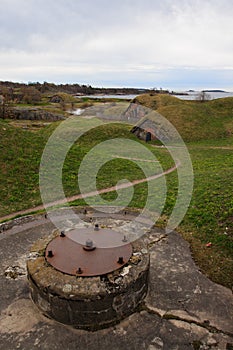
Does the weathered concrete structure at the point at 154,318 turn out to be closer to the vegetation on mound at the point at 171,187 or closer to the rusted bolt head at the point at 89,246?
the vegetation on mound at the point at 171,187

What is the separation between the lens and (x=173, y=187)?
1245cm

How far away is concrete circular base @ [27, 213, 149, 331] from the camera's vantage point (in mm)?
4802

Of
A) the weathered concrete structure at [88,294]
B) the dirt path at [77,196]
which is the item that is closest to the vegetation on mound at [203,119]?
the dirt path at [77,196]

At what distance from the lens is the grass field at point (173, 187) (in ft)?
24.2

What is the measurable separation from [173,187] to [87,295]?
8.41 metres

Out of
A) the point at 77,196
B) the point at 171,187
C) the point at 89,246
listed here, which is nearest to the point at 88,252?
the point at 89,246

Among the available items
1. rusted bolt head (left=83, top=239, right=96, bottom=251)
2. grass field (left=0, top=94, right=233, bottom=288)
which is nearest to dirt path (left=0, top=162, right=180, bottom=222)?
grass field (left=0, top=94, right=233, bottom=288)

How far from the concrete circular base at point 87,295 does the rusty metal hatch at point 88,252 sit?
0.15m

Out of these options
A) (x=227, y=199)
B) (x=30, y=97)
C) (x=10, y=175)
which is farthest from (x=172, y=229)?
(x=30, y=97)

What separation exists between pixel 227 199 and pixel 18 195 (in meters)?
8.08

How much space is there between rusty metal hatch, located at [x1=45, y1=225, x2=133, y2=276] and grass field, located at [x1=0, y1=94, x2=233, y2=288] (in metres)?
2.18

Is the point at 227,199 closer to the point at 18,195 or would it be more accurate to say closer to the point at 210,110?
the point at 18,195

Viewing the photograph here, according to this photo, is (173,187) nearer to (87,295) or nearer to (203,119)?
(87,295)

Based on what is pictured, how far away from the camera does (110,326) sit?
194 inches
